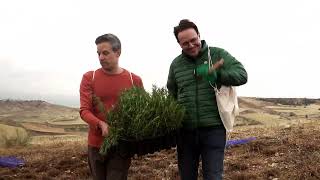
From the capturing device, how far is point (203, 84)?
13.9ft

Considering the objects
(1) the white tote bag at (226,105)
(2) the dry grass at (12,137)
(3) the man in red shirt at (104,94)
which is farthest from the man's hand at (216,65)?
(2) the dry grass at (12,137)

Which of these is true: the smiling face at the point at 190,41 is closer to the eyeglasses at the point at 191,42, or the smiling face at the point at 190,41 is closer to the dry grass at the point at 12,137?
the eyeglasses at the point at 191,42

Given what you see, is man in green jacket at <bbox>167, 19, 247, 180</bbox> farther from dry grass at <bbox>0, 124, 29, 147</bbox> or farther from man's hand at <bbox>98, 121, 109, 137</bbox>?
dry grass at <bbox>0, 124, 29, 147</bbox>

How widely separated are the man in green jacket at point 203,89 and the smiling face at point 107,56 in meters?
0.61

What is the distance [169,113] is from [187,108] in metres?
0.28

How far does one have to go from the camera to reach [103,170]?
14.0 ft

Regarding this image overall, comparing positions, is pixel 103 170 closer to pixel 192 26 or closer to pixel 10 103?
pixel 192 26

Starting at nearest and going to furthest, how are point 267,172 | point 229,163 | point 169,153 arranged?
Answer: point 267,172 < point 229,163 < point 169,153

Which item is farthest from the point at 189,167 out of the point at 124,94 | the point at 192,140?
the point at 124,94

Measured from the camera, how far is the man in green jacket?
13.6 ft

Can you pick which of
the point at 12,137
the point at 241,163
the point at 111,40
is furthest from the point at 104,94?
the point at 12,137

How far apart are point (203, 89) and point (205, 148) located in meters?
0.54

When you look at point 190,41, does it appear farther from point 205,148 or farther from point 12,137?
point 12,137

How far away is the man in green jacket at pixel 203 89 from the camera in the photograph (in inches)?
163
